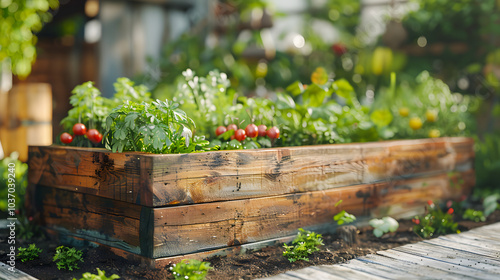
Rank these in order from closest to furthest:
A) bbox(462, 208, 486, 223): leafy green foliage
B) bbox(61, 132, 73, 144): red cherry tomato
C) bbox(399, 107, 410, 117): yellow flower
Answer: bbox(61, 132, 73, 144): red cherry tomato < bbox(462, 208, 486, 223): leafy green foliage < bbox(399, 107, 410, 117): yellow flower

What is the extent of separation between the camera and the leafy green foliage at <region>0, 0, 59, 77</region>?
4.39 metres

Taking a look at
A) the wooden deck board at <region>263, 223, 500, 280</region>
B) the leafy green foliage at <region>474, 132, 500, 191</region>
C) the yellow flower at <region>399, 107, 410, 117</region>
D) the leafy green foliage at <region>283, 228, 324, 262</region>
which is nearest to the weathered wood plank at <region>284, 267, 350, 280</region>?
the wooden deck board at <region>263, 223, 500, 280</region>

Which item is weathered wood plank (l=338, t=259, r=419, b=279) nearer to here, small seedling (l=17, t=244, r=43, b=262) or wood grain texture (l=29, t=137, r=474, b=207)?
wood grain texture (l=29, t=137, r=474, b=207)

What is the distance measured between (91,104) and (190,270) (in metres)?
1.26

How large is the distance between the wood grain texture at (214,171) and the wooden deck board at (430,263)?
486 millimetres

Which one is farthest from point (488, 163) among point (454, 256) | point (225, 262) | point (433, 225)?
point (225, 262)

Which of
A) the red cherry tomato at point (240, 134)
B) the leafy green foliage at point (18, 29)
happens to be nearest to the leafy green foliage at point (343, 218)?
the red cherry tomato at point (240, 134)

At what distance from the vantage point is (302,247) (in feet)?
7.50

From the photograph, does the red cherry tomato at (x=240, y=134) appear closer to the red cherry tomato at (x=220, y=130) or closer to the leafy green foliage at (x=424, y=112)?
the red cherry tomato at (x=220, y=130)

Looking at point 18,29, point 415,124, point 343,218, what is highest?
point 18,29

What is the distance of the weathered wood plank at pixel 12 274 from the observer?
6.46 ft

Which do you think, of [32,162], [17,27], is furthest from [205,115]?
[17,27]

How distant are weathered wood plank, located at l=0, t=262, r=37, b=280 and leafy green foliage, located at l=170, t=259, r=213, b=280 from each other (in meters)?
0.58

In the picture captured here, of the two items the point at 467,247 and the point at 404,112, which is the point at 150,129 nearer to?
the point at 467,247
